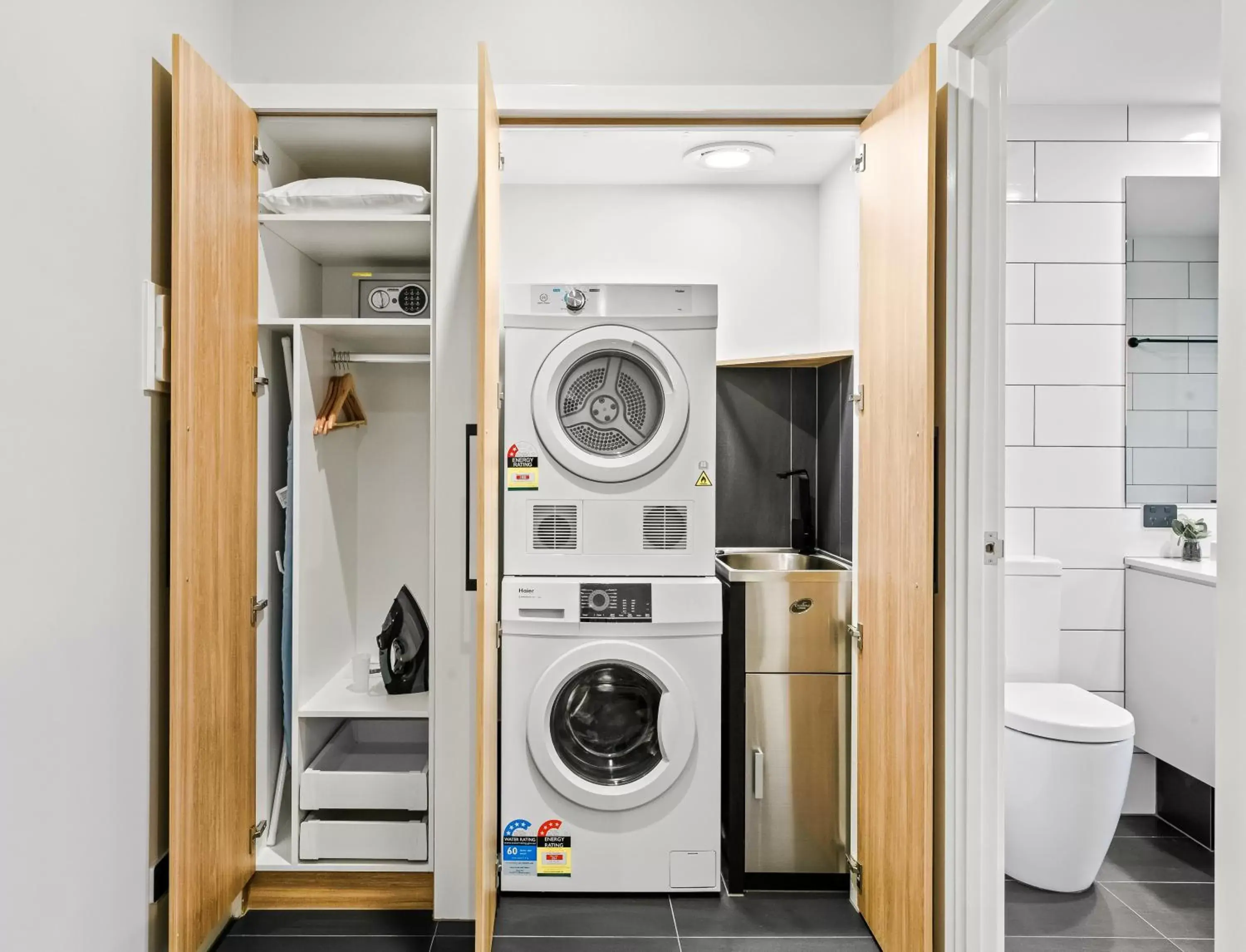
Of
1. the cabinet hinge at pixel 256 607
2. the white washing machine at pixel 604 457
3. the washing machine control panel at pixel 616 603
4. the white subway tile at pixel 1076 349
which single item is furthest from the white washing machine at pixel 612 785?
the white subway tile at pixel 1076 349

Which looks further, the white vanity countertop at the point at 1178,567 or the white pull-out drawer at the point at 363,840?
the white vanity countertop at the point at 1178,567

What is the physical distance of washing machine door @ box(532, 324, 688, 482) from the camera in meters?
2.50

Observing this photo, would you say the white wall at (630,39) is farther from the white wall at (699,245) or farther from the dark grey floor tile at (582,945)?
the dark grey floor tile at (582,945)

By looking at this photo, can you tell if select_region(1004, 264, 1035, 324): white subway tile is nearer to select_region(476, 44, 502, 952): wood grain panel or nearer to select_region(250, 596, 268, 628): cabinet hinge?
select_region(476, 44, 502, 952): wood grain panel

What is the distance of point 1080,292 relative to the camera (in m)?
2.89

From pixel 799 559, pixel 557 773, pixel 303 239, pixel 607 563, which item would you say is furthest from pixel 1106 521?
pixel 303 239

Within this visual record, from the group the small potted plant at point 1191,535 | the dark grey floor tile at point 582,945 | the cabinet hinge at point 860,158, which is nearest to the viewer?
the dark grey floor tile at point 582,945

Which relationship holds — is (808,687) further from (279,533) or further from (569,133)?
(569,133)

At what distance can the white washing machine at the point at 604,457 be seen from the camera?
2.50 metres

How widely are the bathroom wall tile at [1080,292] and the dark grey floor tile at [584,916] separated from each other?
92.4 inches

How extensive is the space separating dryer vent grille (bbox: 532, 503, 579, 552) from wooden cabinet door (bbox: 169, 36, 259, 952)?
2.60 ft

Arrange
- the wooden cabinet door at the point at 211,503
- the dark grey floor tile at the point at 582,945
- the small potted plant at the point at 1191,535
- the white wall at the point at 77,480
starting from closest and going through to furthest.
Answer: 1. the white wall at the point at 77,480
2. the wooden cabinet door at the point at 211,503
3. the dark grey floor tile at the point at 582,945
4. the small potted plant at the point at 1191,535

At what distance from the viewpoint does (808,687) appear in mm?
2516

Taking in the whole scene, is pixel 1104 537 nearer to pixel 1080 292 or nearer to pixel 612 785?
pixel 1080 292
